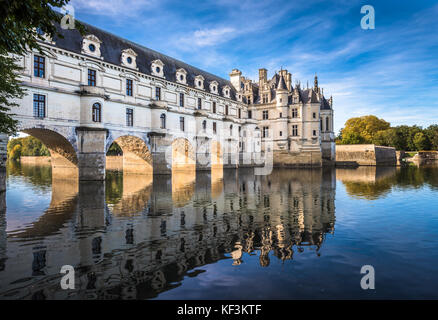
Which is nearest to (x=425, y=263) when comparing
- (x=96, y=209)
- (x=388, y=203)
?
(x=388, y=203)

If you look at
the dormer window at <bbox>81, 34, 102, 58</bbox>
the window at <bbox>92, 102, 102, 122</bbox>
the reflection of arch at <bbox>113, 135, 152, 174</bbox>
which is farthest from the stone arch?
the dormer window at <bbox>81, 34, 102, 58</bbox>

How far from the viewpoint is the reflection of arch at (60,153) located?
22.6 metres

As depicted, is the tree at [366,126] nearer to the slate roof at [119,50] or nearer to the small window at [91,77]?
the slate roof at [119,50]

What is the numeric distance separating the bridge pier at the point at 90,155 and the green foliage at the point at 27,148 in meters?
78.9

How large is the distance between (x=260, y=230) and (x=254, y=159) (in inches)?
1699

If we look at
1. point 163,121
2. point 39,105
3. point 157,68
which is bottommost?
point 39,105

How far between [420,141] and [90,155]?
281 feet

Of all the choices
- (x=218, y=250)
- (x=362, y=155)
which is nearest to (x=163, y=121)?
(x=218, y=250)

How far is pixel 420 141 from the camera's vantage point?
246ft

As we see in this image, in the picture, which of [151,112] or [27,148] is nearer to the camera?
[151,112]

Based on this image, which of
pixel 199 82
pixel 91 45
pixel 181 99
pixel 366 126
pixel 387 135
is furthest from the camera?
pixel 366 126

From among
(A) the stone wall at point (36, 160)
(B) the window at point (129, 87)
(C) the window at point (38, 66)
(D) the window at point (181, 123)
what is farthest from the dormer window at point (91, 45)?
(A) the stone wall at point (36, 160)

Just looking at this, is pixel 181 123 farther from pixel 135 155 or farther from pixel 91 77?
pixel 91 77

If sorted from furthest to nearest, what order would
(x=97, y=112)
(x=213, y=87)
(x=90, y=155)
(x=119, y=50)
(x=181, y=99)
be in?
1. (x=213, y=87)
2. (x=181, y=99)
3. (x=119, y=50)
4. (x=97, y=112)
5. (x=90, y=155)
